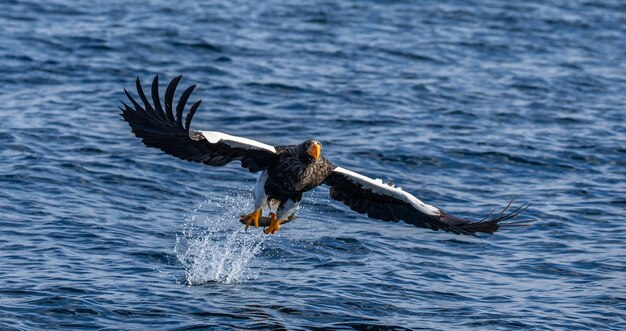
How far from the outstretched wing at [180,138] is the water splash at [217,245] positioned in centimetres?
147

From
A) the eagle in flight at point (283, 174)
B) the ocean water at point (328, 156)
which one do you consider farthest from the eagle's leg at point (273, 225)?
the ocean water at point (328, 156)

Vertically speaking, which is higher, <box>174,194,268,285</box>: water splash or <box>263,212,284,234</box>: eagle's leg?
<box>263,212,284,234</box>: eagle's leg

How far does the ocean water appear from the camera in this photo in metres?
11.3

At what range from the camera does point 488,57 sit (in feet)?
77.8

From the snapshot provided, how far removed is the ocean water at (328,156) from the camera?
11.3 m

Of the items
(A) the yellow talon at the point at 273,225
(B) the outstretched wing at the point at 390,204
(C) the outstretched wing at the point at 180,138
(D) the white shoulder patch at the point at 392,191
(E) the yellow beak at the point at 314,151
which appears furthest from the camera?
(A) the yellow talon at the point at 273,225

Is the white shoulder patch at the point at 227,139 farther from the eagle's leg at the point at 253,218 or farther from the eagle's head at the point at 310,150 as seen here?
the eagle's leg at the point at 253,218

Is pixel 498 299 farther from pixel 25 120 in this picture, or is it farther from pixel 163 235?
pixel 25 120

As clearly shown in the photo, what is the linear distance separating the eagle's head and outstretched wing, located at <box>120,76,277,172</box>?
1.10 ft

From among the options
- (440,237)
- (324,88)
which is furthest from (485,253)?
(324,88)

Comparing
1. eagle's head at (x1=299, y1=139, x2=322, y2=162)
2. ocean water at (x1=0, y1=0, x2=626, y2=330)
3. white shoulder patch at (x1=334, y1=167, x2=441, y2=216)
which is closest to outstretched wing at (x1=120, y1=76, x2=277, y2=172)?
eagle's head at (x1=299, y1=139, x2=322, y2=162)

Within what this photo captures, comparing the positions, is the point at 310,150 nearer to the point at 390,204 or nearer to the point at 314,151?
the point at 314,151

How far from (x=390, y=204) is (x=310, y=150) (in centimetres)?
160

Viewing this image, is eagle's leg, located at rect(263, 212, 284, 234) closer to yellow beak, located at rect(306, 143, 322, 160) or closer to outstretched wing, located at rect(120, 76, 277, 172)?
outstretched wing, located at rect(120, 76, 277, 172)
